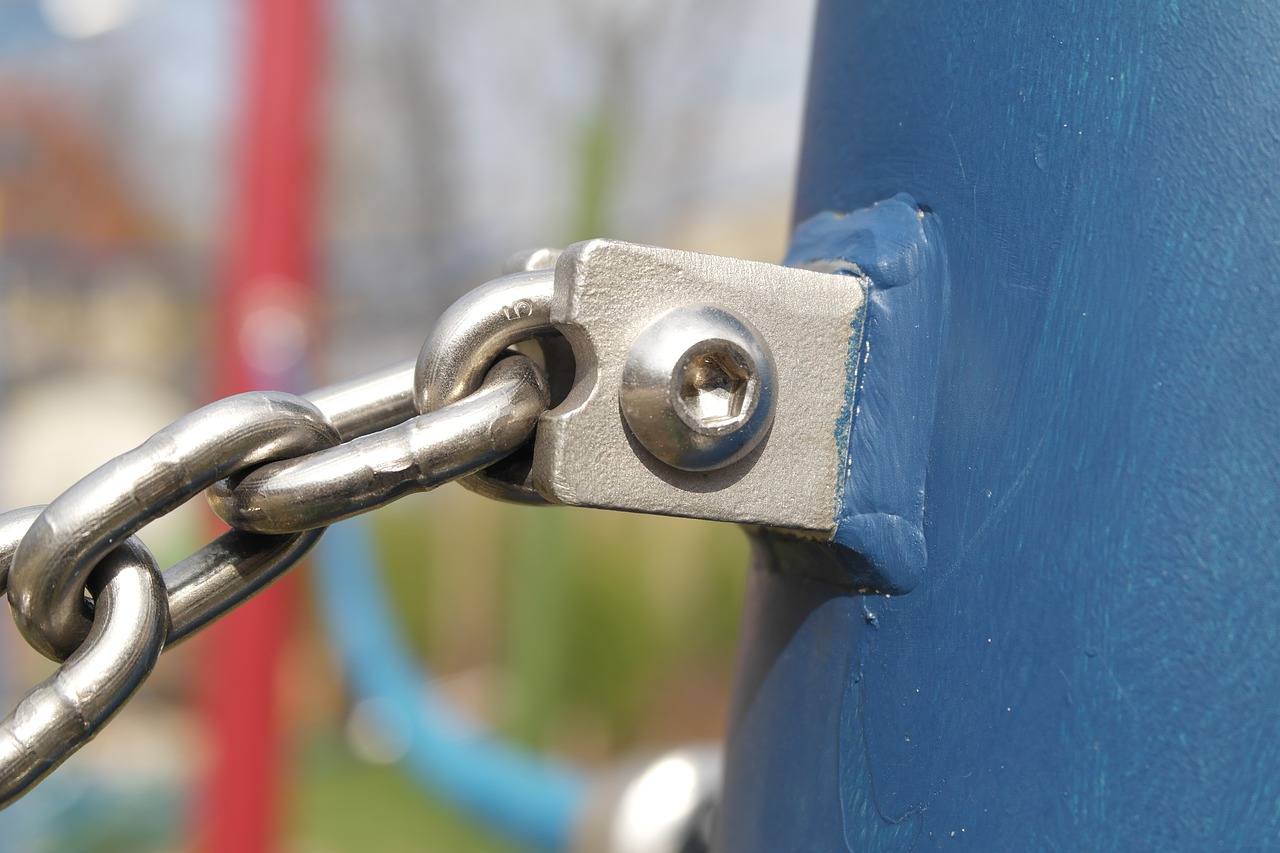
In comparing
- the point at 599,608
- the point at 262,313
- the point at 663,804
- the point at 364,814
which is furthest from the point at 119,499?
the point at 599,608

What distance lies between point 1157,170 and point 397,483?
0.85 ft

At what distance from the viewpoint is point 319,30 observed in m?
2.32

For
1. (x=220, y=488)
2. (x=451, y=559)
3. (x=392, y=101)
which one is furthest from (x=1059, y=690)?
(x=392, y=101)

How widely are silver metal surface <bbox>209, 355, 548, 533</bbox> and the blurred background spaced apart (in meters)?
3.37

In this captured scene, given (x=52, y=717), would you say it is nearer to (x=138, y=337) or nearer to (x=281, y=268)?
(x=281, y=268)

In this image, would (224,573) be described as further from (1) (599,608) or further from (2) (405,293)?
(2) (405,293)

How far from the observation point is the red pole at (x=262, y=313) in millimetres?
2121

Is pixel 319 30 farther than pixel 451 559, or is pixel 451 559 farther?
pixel 451 559

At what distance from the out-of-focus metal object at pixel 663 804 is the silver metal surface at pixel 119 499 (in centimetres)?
52

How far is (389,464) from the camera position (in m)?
0.38

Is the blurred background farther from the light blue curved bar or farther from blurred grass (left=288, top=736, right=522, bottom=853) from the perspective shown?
the light blue curved bar

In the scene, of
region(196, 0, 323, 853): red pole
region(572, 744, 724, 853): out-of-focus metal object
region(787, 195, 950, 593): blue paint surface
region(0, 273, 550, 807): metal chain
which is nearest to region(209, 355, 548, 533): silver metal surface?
region(0, 273, 550, 807): metal chain

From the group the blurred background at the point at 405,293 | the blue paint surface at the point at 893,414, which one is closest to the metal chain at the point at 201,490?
the blue paint surface at the point at 893,414

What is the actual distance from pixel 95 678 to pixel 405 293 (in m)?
6.71
